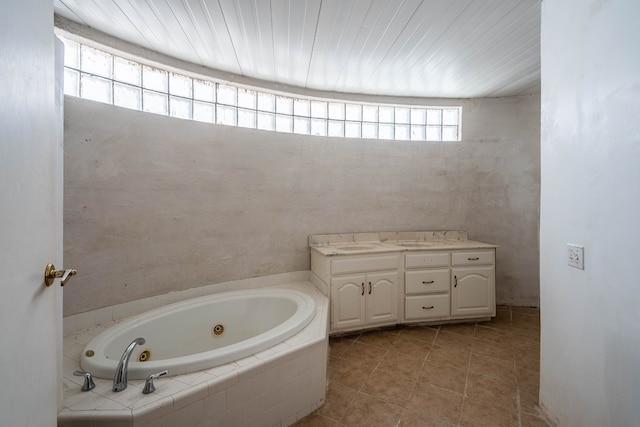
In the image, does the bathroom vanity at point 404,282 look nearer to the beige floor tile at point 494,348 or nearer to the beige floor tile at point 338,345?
the beige floor tile at point 338,345

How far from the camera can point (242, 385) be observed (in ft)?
4.07

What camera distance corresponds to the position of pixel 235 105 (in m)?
2.48

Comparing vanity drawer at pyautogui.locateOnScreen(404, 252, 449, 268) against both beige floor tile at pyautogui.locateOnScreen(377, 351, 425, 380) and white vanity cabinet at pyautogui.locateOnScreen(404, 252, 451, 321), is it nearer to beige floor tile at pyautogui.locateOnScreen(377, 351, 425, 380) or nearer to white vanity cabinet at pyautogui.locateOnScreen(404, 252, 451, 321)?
white vanity cabinet at pyautogui.locateOnScreen(404, 252, 451, 321)

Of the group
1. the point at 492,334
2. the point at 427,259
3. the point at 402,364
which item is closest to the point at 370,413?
the point at 402,364

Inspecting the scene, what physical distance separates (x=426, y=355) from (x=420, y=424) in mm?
712

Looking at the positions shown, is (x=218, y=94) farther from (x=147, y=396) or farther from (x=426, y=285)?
(x=426, y=285)

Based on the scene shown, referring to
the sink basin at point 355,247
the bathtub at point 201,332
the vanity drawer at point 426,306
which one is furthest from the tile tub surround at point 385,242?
the bathtub at point 201,332

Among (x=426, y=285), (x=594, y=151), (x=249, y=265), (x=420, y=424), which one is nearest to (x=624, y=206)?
(x=594, y=151)

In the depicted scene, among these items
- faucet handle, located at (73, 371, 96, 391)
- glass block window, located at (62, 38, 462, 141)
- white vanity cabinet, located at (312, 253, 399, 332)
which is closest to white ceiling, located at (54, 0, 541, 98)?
glass block window, located at (62, 38, 462, 141)

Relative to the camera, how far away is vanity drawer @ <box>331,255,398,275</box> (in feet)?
7.53

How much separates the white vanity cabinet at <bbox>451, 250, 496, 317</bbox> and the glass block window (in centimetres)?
145

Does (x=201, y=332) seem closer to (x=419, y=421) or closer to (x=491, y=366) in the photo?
(x=419, y=421)

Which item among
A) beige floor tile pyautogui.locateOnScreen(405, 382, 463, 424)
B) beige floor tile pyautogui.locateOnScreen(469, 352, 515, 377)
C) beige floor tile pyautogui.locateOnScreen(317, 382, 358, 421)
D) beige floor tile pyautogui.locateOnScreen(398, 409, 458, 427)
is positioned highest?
beige floor tile pyautogui.locateOnScreen(469, 352, 515, 377)

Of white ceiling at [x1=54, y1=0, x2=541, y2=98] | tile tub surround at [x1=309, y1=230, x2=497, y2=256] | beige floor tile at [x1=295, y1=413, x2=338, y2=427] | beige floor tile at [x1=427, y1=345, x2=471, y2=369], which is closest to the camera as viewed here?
beige floor tile at [x1=295, y1=413, x2=338, y2=427]
